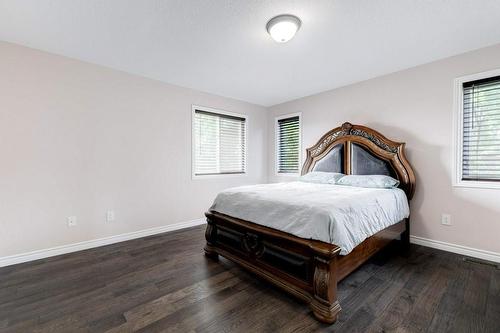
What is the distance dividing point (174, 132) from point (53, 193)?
5.80 feet

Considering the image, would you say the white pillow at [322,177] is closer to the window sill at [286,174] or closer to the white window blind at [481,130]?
the window sill at [286,174]

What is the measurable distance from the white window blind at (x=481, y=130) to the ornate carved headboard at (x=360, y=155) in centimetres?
62

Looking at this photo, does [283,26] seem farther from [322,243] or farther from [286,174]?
[286,174]

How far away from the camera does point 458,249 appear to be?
9.04 ft

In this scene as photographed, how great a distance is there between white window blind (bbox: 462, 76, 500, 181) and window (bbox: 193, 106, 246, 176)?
137 inches

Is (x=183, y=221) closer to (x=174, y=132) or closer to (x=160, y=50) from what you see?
(x=174, y=132)

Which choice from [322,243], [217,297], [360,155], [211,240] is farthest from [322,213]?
[360,155]

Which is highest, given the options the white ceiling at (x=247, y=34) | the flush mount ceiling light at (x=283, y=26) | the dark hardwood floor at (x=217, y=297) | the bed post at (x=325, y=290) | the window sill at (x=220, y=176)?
the white ceiling at (x=247, y=34)

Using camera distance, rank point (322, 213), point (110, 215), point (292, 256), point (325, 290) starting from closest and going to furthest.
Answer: point (325, 290), point (322, 213), point (292, 256), point (110, 215)

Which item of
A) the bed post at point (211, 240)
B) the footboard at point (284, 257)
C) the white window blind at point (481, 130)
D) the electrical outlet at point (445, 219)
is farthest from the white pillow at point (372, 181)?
the bed post at point (211, 240)

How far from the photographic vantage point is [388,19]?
2.08 m

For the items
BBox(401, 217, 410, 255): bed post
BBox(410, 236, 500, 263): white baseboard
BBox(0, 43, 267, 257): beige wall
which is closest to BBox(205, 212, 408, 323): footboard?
BBox(401, 217, 410, 255): bed post

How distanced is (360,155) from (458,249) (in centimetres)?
162

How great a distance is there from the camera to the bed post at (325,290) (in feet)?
5.19
